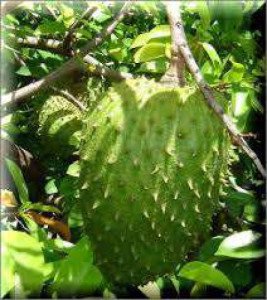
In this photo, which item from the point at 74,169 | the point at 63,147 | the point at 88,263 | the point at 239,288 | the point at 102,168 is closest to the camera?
the point at 88,263

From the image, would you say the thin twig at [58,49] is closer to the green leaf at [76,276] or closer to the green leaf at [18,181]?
the green leaf at [18,181]

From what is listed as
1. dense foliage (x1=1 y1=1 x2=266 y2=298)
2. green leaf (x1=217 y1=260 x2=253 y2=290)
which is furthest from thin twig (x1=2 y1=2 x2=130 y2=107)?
green leaf (x1=217 y1=260 x2=253 y2=290)

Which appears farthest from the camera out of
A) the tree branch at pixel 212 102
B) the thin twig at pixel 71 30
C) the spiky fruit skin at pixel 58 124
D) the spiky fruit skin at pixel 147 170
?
the spiky fruit skin at pixel 58 124

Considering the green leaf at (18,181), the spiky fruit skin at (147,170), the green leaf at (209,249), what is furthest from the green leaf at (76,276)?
the green leaf at (209,249)

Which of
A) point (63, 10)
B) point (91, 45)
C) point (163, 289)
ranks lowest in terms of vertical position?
point (163, 289)

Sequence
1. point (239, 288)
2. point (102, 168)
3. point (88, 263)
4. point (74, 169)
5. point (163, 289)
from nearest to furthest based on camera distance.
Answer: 1. point (88, 263)
2. point (102, 168)
3. point (239, 288)
4. point (163, 289)
5. point (74, 169)

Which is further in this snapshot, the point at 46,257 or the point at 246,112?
the point at 246,112

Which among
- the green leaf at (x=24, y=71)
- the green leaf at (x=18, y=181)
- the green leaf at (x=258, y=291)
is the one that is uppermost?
the green leaf at (x=24, y=71)

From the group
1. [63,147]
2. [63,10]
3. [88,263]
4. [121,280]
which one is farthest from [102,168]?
[63,147]

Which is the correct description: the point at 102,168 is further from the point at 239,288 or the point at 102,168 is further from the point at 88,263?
the point at 239,288
